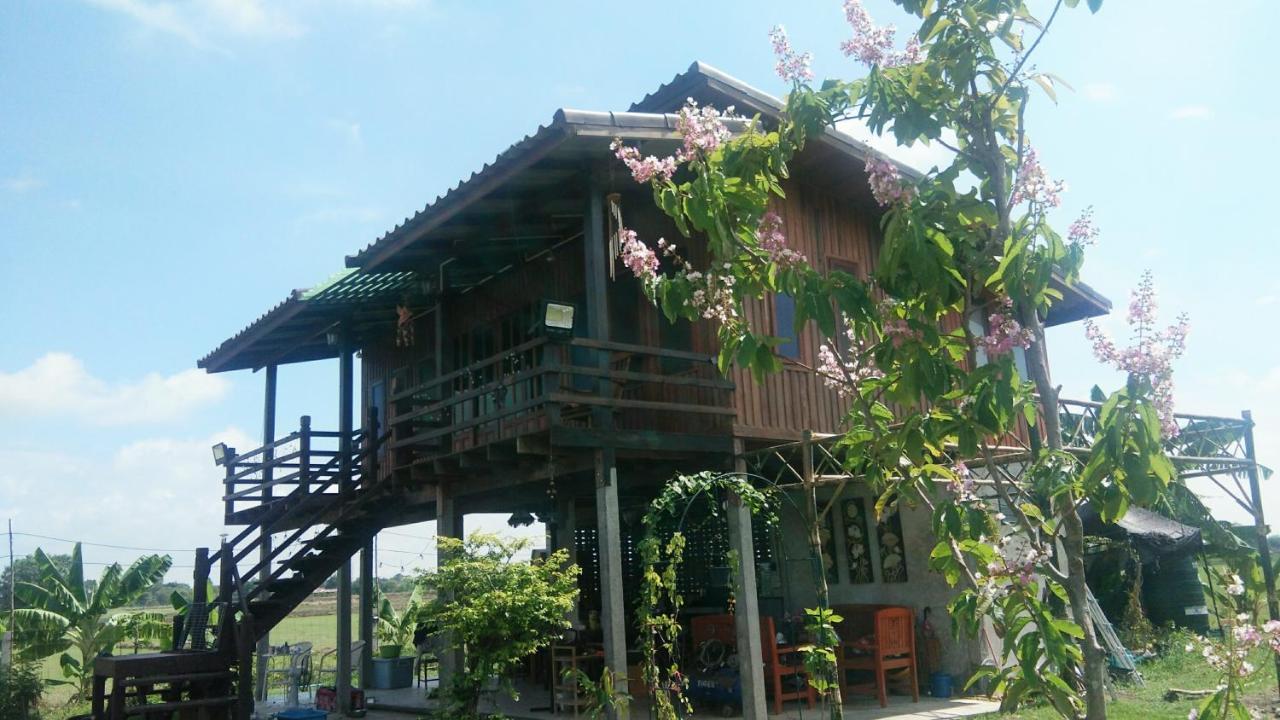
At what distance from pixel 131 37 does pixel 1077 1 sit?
7.61 m

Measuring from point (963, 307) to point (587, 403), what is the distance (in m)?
5.66

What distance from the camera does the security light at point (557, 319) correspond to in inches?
360

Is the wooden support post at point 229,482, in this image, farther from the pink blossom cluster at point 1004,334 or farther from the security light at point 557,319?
the pink blossom cluster at point 1004,334

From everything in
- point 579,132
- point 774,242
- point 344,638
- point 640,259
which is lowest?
point 344,638

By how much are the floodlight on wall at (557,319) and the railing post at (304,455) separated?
5.49 meters

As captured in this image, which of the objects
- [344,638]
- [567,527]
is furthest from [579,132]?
[344,638]

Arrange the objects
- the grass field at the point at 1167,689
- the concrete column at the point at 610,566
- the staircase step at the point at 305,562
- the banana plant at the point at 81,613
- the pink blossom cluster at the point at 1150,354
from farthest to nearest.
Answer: the banana plant at the point at 81,613
the staircase step at the point at 305,562
the grass field at the point at 1167,689
the concrete column at the point at 610,566
the pink blossom cluster at the point at 1150,354

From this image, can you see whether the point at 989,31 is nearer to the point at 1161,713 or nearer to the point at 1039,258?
the point at 1039,258

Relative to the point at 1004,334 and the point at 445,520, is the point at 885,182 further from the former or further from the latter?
the point at 445,520

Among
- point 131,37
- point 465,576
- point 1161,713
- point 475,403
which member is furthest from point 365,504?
point 1161,713

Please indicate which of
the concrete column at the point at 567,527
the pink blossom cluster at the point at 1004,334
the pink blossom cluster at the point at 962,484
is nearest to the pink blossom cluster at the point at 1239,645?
the pink blossom cluster at the point at 962,484

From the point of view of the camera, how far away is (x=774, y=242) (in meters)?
3.88

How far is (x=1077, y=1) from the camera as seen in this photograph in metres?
3.38

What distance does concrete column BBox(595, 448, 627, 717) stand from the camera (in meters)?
8.77
